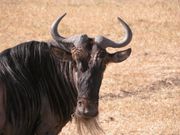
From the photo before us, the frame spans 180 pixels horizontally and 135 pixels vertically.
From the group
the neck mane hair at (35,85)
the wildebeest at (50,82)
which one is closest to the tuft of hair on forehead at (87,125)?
the neck mane hair at (35,85)

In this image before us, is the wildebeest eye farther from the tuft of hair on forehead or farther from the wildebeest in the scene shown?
the tuft of hair on forehead

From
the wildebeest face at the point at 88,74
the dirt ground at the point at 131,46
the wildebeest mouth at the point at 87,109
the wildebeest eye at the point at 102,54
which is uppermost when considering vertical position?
the wildebeest eye at the point at 102,54

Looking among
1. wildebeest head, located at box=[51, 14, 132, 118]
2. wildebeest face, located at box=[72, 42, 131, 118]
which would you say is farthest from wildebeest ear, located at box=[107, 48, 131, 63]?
wildebeest face, located at box=[72, 42, 131, 118]

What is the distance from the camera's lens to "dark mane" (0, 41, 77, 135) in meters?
7.29

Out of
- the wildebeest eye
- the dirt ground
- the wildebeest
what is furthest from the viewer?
the dirt ground

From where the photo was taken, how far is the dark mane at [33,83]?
7289 millimetres

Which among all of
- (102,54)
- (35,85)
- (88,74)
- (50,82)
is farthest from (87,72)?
(35,85)

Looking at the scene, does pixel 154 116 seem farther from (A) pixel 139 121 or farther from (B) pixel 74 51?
(B) pixel 74 51

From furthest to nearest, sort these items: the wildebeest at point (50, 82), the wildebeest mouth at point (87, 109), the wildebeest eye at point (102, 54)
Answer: the wildebeest eye at point (102, 54) < the wildebeest at point (50, 82) < the wildebeest mouth at point (87, 109)

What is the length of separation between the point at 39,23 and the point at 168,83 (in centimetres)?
1055

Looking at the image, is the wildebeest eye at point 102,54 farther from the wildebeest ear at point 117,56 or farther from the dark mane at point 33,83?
the dark mane at point 33,83

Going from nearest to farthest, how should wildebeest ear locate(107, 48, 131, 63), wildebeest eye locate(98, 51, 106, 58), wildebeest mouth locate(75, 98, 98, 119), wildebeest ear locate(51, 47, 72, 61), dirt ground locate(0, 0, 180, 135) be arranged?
wildebeest mouth locate(75, 98, 98, 119)
wildebeest eye locate(98, 51, 106, 58)
wildebeest ear locate(51, 47, 72, 61)
wildebeest ear locate(107, 48, 131, 63)
dirt ground locate(0, 0, 180, 135)

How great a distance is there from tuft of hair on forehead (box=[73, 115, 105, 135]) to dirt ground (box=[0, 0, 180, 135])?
263 centimetres

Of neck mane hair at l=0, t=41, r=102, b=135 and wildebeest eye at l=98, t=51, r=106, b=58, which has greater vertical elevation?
wildebeest eye at l=98, t=51, r=106, b=58
